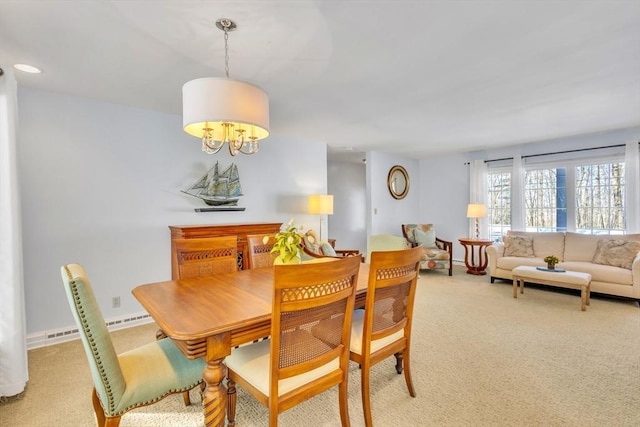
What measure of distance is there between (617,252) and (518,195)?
1.70m

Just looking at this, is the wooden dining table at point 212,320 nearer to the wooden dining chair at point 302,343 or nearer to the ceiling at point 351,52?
the wooden dining chair at point 302,343

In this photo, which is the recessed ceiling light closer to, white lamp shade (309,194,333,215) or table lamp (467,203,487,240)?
white lamp shade (309,194,333,215)

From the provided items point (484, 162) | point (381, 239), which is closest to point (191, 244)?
point (381, 239)

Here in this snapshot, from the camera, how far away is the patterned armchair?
5312 mm

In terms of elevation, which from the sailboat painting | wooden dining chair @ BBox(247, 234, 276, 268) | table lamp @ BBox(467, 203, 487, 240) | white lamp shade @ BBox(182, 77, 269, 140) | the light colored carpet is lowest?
the light colored carpet

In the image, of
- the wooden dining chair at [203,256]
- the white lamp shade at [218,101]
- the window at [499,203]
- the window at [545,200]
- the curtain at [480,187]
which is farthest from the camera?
the curtain at [480,187]

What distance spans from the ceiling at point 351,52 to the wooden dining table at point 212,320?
1572mm

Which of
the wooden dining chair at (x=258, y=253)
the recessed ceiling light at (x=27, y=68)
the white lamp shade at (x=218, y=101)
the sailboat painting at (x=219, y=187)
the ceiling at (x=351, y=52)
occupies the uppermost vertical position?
the ceiling at (x=351, y=52)

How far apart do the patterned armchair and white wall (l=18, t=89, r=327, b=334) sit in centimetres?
348

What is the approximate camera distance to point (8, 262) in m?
1.99

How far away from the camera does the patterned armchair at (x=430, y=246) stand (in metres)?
5.31

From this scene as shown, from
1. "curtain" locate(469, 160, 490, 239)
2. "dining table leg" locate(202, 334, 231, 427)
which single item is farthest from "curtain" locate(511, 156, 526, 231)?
"dining table leg" locate(202, 334, 231, 427)

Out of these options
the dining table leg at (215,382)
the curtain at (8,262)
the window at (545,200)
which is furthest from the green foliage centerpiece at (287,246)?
the window at (545,200)

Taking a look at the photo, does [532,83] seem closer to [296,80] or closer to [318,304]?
[296,80]
